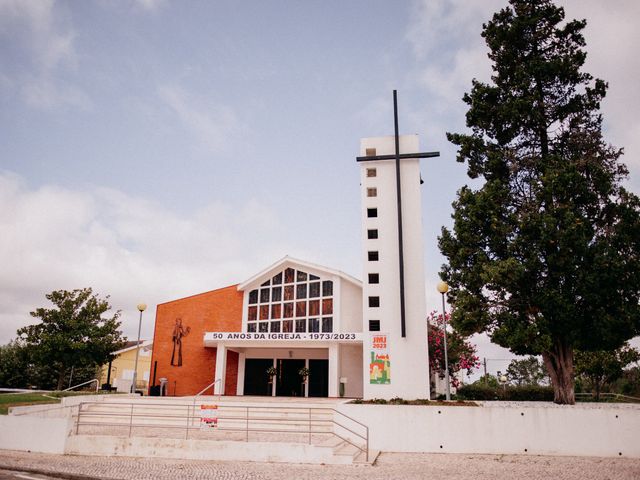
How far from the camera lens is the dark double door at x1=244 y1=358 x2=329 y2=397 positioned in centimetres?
2514

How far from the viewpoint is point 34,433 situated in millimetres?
13727

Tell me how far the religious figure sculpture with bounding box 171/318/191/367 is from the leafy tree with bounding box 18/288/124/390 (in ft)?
9.64

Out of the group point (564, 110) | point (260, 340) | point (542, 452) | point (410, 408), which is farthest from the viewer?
point (260, 340)

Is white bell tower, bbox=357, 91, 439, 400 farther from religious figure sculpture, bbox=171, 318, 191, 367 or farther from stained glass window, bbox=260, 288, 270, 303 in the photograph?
religious figure sculpture, bbox=171, 318, 191, 367

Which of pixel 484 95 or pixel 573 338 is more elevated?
pixel 484 95

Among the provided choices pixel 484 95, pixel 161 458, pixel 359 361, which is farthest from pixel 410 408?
pixel 484 95

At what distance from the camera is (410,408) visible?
47.3 feet

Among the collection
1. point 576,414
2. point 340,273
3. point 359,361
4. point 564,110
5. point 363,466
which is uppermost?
point 564,110

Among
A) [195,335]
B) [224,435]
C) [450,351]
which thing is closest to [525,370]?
[450,351]

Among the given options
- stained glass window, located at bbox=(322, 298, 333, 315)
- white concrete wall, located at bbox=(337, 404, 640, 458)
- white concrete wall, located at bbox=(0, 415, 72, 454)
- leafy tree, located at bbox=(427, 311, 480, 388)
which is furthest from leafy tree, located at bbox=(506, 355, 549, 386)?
white concrete wall, located at bbox=(0, 415, 72, 454)

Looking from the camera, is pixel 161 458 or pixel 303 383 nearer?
pixel 161 458

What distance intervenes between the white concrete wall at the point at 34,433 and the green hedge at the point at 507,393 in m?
13.9

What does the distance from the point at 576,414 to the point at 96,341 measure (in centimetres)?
2124

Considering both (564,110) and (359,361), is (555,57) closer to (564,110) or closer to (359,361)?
(564,110)
